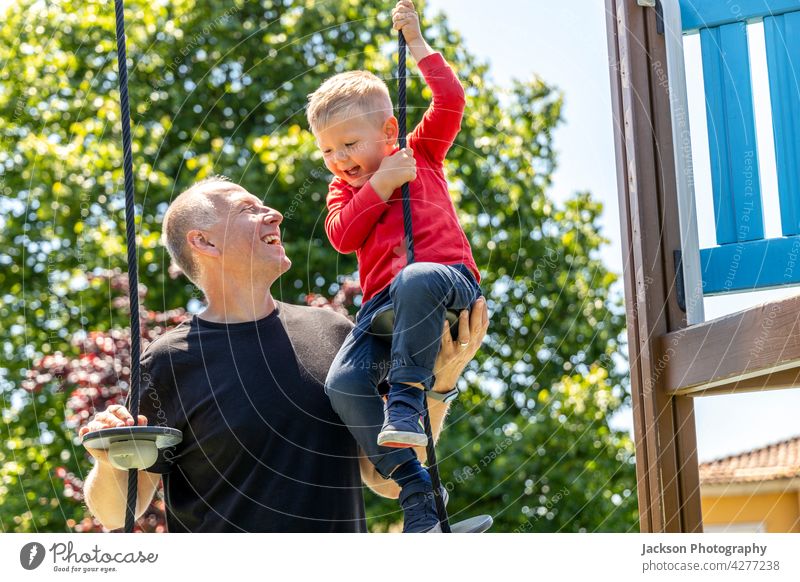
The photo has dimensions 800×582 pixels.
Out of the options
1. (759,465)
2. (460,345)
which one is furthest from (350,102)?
(759,465)

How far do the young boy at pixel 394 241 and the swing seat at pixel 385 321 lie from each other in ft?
0.06

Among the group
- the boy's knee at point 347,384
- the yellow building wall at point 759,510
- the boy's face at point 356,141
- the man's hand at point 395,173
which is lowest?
the yellow building wall at point 759,510

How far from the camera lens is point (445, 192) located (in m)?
3.07

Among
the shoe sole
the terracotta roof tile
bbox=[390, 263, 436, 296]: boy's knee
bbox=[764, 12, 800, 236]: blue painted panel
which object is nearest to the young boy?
bbox=[390, 263, 436, 296]: boy's knee

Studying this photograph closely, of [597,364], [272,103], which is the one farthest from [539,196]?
[272,103]

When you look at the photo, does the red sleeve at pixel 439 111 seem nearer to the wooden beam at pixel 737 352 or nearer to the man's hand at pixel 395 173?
the man's hand at pixel 395 173

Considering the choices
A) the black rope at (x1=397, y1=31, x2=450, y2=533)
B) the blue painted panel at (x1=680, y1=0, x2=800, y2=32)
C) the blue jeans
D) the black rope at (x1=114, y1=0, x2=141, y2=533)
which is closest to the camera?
the black rope at (x1=114, y1=0, x2=141, y2=533)

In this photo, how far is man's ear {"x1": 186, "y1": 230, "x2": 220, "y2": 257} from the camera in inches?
133

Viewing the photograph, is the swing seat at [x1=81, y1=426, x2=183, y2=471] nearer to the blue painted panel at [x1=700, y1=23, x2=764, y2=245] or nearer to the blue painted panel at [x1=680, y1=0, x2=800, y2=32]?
the blue painted panel at [x1=700, y1=23, x2=764, y2=245]

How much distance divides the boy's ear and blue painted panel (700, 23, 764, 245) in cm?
109

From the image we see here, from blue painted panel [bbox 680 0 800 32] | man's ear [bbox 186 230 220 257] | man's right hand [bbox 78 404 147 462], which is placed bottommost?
Result: man's right hand [bbox 78 404 147 462]

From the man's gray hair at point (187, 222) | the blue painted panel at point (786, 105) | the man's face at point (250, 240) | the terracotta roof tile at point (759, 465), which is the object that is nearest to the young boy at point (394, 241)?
the man's face at point (250, 240)

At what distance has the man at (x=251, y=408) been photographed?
309 cm
